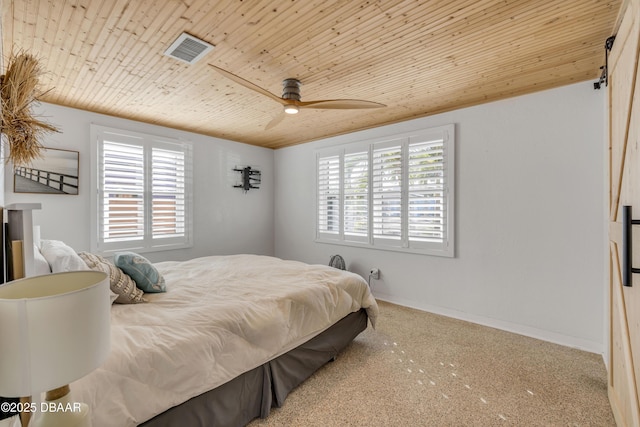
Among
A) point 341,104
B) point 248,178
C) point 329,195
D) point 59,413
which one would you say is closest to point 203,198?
point 248,178

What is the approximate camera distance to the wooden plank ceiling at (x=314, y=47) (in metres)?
1.85

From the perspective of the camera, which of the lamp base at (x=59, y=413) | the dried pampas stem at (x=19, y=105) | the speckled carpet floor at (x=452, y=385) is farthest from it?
the speckled carpet floor at (x=452, y=385)

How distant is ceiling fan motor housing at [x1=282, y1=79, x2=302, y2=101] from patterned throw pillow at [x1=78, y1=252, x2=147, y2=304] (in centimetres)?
207

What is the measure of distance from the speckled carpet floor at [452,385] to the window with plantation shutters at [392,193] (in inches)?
49.9

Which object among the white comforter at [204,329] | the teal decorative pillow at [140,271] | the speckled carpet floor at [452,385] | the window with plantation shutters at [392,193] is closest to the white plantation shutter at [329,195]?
the window with plantation shutters at [392,193]

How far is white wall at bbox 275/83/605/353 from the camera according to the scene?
9.32ft

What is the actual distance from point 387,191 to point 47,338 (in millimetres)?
3951

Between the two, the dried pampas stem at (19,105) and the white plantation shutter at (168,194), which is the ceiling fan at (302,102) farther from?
the white plantation shutter at (168,194)

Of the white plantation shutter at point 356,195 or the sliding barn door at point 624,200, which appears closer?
the sliding barn door at point 624,200

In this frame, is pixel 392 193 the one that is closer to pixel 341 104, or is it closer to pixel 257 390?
pixel 341 104

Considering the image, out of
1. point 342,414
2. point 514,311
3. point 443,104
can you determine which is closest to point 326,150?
point 443,104

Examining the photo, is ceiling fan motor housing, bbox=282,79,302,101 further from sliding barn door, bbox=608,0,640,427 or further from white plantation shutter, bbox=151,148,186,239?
white plantation shutter, bbox=151,148,186,239

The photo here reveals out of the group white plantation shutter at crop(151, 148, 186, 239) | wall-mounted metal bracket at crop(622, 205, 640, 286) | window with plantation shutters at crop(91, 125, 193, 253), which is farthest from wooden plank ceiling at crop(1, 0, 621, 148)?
wall-mounted metal bracket at crop(622, 205, 640, 286)

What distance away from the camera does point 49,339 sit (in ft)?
2.28
